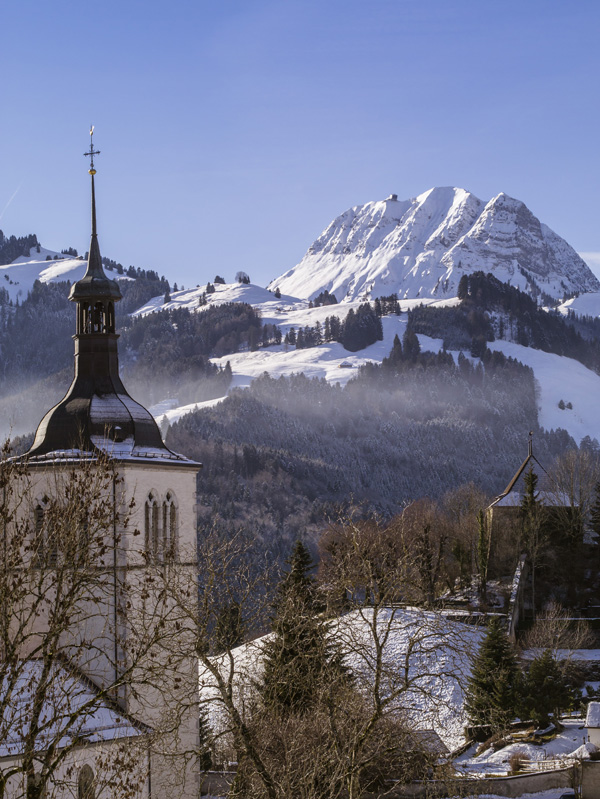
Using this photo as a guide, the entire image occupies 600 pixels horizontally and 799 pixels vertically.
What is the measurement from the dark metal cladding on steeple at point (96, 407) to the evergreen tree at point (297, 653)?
5.87m

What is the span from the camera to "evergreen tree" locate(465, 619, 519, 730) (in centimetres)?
4900

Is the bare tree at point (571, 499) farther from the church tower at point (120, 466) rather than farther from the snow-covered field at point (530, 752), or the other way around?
the church tower at point (120, 466)

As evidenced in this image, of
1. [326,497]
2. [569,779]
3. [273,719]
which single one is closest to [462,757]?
[569,779]

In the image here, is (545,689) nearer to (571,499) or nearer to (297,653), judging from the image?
(297,653)

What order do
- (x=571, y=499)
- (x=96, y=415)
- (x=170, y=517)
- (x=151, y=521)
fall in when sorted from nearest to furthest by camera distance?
(x=96, y=415) → (x=151, y=521) → (x=170, y=517) → (x=571, y=499)

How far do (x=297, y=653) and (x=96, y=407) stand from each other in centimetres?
922

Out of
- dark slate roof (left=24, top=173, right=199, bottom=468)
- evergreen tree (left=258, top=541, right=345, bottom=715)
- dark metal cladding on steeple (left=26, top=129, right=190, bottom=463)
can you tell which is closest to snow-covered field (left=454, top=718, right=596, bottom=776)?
evergreen tree (left=258, top=541, right=345, bottom=715)

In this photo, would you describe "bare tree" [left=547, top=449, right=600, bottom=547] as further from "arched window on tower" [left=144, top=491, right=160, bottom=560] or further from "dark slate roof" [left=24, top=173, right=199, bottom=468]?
"arched window on tower" [left=144, top=491, right=160, bottom=560]

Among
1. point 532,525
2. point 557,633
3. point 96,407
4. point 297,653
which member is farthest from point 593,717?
point 532,525

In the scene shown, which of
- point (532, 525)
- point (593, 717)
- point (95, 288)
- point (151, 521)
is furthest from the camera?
point (532, 525)

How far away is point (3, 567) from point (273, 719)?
15789 millimetres

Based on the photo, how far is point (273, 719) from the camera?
30891 millimetres

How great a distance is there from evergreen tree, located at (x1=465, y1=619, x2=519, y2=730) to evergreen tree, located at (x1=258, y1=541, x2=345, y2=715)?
6.91m

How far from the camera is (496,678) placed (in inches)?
1875
